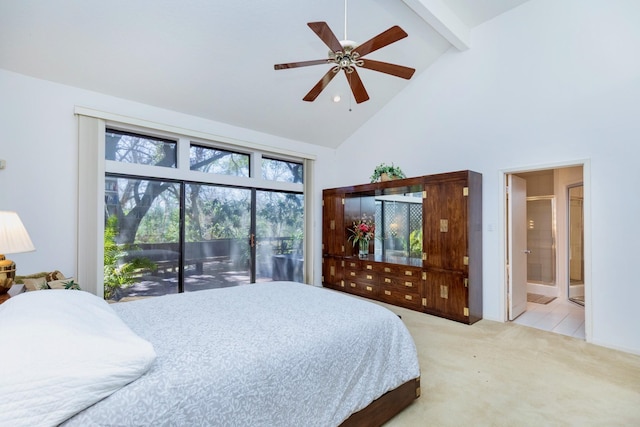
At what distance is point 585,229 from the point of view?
3311 millimetres

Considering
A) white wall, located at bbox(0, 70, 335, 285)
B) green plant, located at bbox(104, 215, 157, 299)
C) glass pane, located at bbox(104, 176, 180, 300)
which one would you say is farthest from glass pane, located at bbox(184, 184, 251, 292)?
white wall, located at bbox(0, 70, 335, 285)

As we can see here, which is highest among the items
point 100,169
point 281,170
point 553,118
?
point 553,118

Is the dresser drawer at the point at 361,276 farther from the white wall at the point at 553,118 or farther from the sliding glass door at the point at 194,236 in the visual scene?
the white wall at the point at 553,118

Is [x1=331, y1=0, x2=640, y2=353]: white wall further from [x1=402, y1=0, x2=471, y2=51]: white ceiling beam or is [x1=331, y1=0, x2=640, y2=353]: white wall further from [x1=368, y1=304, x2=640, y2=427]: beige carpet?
[x1=368, y1=304, x2=640, y2=427]: beige carpet

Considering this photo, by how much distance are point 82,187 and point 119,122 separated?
890 millimetres

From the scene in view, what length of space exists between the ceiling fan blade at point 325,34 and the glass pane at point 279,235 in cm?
330

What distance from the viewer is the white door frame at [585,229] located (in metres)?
3.26

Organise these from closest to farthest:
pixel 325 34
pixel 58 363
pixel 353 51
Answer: pixel 58 363 < pixel 325 34 < pixel 353 51

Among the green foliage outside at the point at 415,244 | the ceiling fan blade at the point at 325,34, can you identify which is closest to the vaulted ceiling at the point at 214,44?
the ceiling fan blade at the point at 325,34

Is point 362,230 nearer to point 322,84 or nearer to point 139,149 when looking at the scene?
point 322,84

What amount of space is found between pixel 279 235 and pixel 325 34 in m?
3.83

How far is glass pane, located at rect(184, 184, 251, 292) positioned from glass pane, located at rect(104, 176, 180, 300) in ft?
0.70

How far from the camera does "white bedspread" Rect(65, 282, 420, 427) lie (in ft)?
3.73

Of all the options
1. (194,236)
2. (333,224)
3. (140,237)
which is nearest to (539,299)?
(333,224)
